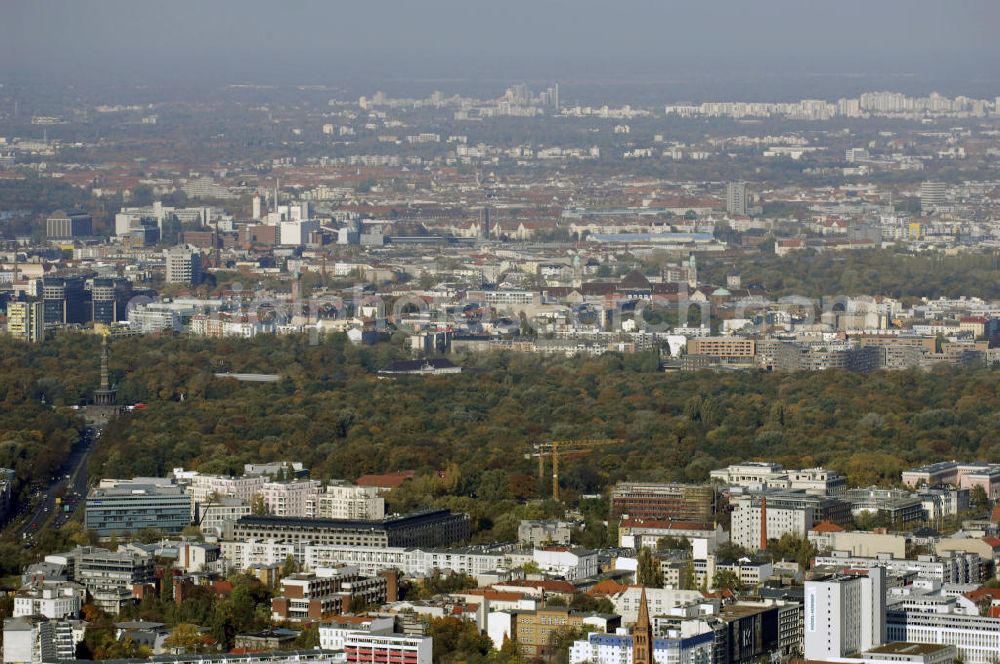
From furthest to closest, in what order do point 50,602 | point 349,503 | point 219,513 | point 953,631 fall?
point 349,503 → point 219,513 → point 50,602 → point 953,631

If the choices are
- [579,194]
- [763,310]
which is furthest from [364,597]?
[579,194]

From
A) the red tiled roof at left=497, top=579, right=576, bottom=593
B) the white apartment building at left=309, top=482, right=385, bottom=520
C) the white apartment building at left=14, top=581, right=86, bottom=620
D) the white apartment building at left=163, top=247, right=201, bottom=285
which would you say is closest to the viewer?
the white apartment building at left=14, top=581, right=86, bottom=620

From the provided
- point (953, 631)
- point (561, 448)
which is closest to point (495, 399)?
point (561, 448)

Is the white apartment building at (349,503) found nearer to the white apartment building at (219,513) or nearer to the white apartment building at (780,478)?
the white apartment building at (219,513)

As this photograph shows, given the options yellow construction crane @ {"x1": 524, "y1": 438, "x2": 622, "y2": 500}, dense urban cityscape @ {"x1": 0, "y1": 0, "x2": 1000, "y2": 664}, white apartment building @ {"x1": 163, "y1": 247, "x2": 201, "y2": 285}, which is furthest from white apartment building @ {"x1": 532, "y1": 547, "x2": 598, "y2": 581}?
white apartment building @ {"x1": 163, "y1": 247, "x2": 201, "y2": 285}

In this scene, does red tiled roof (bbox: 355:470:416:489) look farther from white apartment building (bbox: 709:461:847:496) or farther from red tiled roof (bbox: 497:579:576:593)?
red tiled roof (bbox: 497:579:576:593)

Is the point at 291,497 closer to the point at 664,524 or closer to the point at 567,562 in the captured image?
the point at 664,524

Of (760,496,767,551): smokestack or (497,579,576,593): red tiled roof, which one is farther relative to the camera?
(760,496,767,551): smokestack

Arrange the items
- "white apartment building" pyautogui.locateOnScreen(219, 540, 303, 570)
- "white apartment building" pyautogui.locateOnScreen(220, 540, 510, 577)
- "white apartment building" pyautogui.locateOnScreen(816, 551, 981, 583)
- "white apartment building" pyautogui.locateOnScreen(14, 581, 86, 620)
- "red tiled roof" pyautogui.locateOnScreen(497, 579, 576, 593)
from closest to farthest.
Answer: "white apartment building" pyautogui.locateOnScreen(14, 581, 86, 620) → "red tiled roof" pyautogui.locateOnScreen(497, 579, 576, 593) → "white apartment building" pyautogui.locateOnScreen(816, 551, 981, 583) → "white apartment building" pyautogui.locateOnScreen(220, 540, 510, 577) → "white apartment building" pyautogui.locateOnScreen(219, 540, 303, 570)
